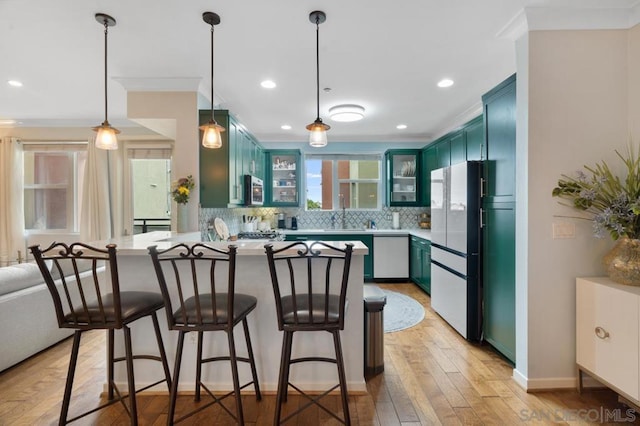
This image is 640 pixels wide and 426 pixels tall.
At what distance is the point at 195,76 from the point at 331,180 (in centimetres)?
332

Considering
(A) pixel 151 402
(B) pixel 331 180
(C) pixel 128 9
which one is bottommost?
(A) pixel 151 402

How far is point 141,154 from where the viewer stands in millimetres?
5145

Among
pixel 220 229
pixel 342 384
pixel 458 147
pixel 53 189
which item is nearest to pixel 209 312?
pixel 342 384

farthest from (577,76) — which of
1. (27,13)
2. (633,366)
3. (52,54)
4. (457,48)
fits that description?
(52,54)

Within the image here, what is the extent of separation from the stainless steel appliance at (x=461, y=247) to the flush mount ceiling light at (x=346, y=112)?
132 cm

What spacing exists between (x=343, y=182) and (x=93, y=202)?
13.6 ft

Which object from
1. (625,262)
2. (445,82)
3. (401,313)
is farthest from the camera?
(401,313)

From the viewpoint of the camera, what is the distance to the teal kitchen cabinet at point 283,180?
5.73 meters

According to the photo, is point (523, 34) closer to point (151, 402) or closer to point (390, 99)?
point (390, 99)

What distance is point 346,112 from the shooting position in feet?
13.4

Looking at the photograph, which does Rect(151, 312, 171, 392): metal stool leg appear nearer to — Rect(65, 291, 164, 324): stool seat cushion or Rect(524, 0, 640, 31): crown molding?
Rect(65, 291, 164, 324): stool seat cushion

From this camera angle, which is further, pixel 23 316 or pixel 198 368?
pixel 23 316

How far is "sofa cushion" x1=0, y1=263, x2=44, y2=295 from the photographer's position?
8.55 ft

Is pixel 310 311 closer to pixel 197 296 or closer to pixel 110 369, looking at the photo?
pixel 197 296
